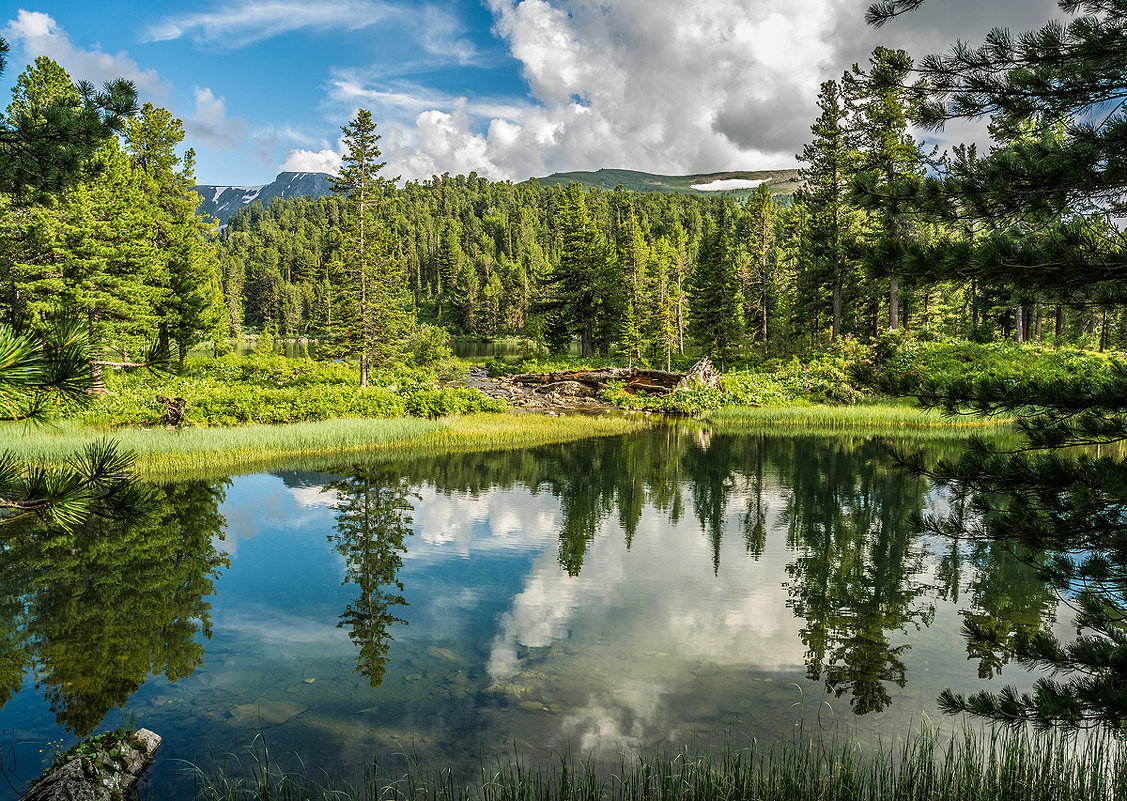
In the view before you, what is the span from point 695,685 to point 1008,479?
395 cm

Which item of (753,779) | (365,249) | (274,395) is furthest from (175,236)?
(753,779)

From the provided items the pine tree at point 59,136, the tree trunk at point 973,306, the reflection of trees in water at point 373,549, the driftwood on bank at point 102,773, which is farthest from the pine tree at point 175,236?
the tree trunk at point 973,306

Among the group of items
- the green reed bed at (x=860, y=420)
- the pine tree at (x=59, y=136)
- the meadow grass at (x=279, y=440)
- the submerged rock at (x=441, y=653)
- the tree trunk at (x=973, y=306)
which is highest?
the tree trunk at (x=973, y=306)

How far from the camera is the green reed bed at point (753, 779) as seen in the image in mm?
4914

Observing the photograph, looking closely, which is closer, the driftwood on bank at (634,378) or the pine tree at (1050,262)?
the pine tree at (1050,262)

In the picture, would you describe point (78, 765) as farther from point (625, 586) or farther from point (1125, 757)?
point (1125, 757)

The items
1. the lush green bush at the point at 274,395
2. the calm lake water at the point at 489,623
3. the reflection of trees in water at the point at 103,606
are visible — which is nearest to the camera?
the calm lake water at the point at 489,623

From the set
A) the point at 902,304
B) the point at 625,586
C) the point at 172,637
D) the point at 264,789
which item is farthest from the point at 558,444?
the point at 902,304

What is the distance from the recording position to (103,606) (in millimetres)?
8977

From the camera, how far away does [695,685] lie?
711cm

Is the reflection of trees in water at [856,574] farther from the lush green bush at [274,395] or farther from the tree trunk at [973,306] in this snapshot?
the tree trunk at [973,306]

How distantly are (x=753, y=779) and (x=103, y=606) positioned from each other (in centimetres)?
903

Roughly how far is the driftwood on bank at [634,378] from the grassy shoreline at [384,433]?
4.68m

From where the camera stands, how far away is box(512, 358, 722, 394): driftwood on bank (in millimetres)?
35688
